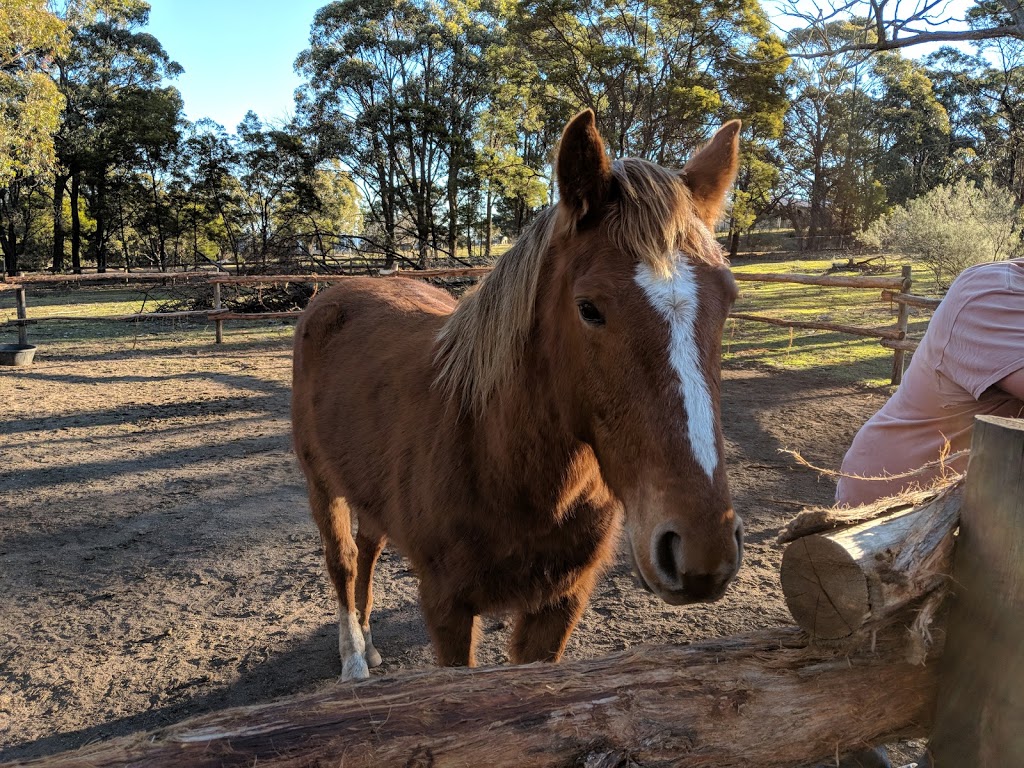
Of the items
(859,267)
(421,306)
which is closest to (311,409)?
(421,306)

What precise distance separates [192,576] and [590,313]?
141 inches

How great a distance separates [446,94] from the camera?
26.5 metres

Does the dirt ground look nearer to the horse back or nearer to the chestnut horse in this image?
the chestnut horse

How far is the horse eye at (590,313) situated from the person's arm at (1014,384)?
1.05 meters

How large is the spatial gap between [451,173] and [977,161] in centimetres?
3328

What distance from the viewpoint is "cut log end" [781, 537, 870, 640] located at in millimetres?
1059

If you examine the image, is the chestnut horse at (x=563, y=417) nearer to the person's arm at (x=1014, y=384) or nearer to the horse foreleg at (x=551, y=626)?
the horse foreleg at (x=551, y=626)

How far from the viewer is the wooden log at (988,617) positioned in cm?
103

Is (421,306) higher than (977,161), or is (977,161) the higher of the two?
(977,161)

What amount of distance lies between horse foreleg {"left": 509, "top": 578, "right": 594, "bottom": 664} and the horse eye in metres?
1.11

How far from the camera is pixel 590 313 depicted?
149cm

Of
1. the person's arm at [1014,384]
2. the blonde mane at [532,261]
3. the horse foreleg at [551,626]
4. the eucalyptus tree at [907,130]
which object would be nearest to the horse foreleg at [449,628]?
the horse foreleg at [551,626]

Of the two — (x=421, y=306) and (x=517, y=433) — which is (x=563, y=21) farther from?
(x=517, y=433)

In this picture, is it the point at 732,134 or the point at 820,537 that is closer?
the point at 820,537
